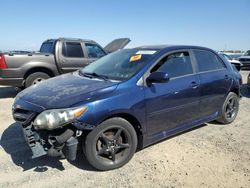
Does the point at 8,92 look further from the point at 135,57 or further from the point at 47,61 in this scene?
the point at 135,57

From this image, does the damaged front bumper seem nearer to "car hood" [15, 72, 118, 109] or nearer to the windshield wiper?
"car hood" [15, 72, 118, 109]

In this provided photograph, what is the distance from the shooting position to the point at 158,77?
366 centimetres

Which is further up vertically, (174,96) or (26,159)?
(174,96)

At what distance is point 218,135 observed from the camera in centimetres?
482

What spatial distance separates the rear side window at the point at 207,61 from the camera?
4.76 m

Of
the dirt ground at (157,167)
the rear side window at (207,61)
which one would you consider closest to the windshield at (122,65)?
the rear side window at (207,61)

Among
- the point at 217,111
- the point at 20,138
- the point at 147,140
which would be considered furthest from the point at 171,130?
the point at 20,138

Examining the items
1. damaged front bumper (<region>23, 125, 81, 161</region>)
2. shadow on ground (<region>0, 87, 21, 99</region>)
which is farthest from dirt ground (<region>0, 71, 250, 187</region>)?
shadow on ground (<region>0, 87, 21, 99</region>)

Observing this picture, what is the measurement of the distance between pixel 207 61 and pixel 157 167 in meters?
2.42

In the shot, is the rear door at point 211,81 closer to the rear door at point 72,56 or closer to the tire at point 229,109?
the tire at point 229,109

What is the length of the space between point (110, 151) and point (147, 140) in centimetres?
62

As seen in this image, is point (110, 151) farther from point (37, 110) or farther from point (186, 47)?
point (186, 47)

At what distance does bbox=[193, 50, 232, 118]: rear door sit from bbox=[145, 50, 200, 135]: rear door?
218 mm

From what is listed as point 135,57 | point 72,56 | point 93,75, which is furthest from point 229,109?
point 72,56
